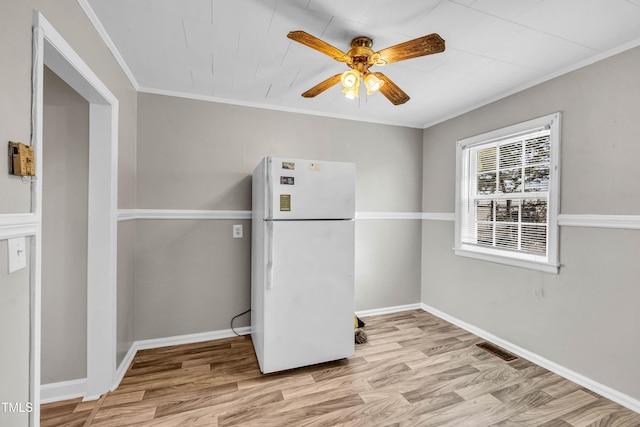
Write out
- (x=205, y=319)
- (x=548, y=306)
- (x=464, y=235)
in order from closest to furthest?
(x=548, y=306), (x=205, y=319), (x=464, y=235)

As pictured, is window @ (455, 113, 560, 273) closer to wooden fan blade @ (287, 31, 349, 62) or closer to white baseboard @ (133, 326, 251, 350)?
wooden fan blade @ (287, 31, 349, 62)

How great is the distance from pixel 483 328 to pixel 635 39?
247 cm

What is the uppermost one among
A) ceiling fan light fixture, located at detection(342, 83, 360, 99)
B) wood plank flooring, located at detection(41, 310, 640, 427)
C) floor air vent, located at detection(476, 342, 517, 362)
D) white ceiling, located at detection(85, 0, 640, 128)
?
white ceiling, located at detection(85, 0, 640, 128)

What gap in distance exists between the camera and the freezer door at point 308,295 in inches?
82.5

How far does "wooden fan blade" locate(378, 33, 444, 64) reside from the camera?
135cm

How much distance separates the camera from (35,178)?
3.56ft

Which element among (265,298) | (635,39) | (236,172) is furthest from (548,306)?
(236,172)

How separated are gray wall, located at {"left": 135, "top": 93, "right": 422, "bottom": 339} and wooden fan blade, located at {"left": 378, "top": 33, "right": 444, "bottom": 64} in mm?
1584

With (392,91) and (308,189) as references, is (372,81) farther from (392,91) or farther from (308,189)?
(308,189)

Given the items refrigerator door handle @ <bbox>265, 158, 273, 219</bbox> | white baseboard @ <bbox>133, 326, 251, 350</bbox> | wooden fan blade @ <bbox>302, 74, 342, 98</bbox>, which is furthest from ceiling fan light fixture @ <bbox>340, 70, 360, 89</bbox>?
white baseboard @ <bbox>133, 326, 251, 350</bbox>

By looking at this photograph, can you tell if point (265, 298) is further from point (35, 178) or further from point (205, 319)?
point (35, 178)

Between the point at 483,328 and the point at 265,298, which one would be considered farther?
the point at 483,328

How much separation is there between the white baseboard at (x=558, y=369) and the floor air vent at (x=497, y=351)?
0.19ft

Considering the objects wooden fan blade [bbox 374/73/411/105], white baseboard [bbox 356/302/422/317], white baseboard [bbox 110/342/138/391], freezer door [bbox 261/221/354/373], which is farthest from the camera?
white baseboard [bbox 356/302/422/317]
